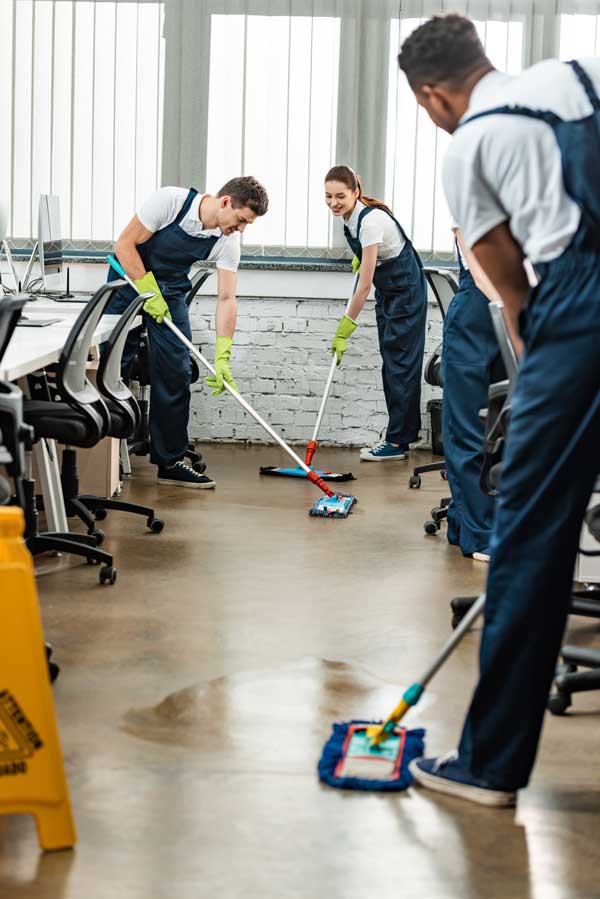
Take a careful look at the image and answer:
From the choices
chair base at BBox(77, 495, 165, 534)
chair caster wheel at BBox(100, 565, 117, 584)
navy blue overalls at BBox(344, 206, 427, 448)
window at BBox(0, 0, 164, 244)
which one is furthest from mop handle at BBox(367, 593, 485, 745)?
window at BBox(0, 0, 164, 244)

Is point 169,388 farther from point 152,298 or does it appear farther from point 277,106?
point 277,106

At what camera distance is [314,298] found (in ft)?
21.8

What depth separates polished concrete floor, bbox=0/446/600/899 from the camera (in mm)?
1990

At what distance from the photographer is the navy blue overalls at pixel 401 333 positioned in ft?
20.0

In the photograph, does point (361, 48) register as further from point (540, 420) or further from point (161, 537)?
point (540, 420)

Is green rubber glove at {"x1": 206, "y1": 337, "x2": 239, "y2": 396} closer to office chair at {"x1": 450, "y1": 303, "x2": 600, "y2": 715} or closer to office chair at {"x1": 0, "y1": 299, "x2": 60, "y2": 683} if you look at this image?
office chair at {"x1": 450, "y1": 303, "x2": 600, "y2": 715}

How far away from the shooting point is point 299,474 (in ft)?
19.0

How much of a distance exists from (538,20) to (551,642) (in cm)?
509

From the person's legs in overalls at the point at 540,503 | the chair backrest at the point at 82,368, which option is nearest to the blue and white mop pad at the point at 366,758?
the person's legs in overalls at the point at 540,503

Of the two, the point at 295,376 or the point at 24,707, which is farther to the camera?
the point at 295,376

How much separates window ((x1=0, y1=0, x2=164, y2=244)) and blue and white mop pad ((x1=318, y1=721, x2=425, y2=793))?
4.51 metres

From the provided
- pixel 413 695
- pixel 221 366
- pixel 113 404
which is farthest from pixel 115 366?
pixel 413 695

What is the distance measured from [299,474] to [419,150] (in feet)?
6.38

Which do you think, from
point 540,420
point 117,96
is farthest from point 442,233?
point 540,420
